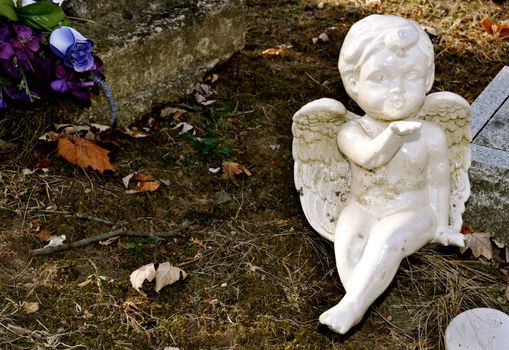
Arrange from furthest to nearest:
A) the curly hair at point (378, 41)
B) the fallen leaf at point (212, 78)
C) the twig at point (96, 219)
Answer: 1. the fallen leaf at point (212, 78)
2. the twig at point (96, 219)
3. the curly hair at point (378, 41)

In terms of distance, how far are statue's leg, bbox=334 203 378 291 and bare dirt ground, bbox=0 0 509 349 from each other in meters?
0.23

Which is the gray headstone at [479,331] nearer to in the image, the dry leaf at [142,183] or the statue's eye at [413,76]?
the statue's eye at [413,76]

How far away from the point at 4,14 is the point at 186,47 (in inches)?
48.9

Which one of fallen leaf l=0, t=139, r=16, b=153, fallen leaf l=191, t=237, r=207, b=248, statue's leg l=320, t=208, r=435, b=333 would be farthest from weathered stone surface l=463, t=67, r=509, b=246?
fallen leaf l=0, t=139, r=16, b=153

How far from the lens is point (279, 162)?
4.21 m

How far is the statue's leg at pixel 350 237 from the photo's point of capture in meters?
3.23

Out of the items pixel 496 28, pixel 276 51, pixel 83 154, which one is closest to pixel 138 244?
pixel 83 154

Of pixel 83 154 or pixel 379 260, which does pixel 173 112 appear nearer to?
pixel 83 154

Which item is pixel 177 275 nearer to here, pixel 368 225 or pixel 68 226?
pixel 68 226

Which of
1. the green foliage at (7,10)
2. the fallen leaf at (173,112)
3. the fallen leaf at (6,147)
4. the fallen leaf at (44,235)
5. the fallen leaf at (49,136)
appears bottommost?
the fallen leaf at (173,112)

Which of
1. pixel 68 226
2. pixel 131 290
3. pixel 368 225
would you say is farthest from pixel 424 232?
pixel 68 226

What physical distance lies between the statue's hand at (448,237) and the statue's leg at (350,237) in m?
0.29

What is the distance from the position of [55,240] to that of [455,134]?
1.97m

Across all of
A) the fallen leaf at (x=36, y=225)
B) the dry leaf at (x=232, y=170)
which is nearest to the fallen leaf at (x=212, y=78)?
the dry leaf at (x=232, y=170)
